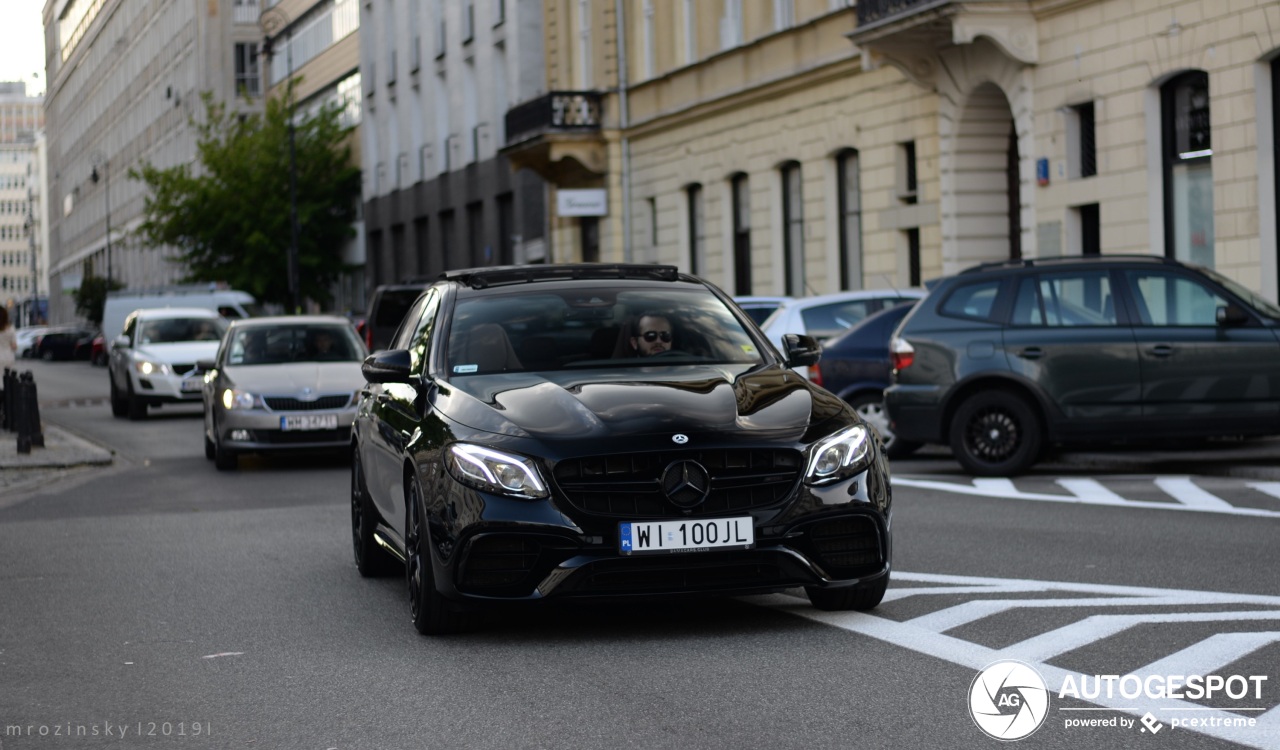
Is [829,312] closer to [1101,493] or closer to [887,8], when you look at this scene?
[1101,493]

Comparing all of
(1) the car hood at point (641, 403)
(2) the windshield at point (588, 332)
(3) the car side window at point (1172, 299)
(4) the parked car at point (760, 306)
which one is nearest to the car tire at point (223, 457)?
(4) the parked car at point (760, 306)

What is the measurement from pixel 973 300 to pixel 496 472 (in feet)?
29.2

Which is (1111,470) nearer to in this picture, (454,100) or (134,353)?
(134,353)

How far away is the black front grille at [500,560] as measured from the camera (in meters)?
7.93

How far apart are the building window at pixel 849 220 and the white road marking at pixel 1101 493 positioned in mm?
15943

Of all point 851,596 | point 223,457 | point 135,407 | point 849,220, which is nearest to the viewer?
point 851,596

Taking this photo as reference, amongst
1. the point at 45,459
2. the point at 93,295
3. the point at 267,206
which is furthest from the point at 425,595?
the point at 93,295

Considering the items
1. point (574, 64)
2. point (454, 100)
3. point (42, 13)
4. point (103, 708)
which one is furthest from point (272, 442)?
point (42, 13)

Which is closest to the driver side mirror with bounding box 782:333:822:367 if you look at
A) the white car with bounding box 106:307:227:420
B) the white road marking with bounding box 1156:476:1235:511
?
the white road marking with bounding box 1156:476:1235:511

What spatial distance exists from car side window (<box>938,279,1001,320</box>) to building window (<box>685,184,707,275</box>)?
22692 millimetres

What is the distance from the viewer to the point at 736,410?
26.8ft

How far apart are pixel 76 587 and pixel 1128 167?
17.0m

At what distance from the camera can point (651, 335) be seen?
921cm

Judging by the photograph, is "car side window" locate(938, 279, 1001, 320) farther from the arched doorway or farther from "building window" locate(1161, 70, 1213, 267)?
the arched doorway
